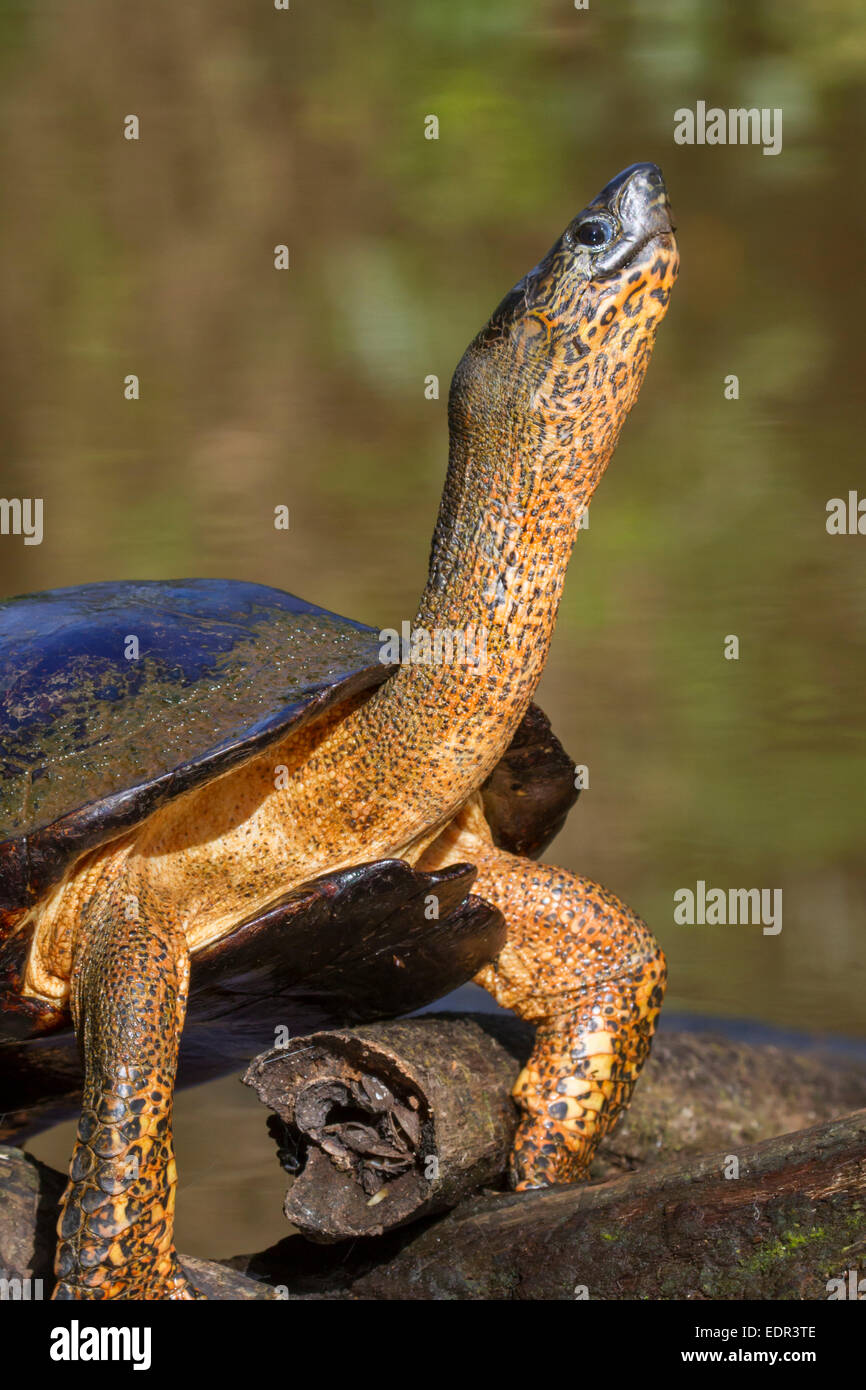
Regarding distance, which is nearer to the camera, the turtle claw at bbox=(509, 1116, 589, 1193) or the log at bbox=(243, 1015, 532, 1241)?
the log at bbox=(243, 1015, 532, 1241)

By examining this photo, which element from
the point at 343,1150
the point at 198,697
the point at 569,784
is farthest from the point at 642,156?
the point at 343,1150

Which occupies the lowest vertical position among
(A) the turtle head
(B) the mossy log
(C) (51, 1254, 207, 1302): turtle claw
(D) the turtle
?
(C) (51, 1254, 207, 1302): turtle claw

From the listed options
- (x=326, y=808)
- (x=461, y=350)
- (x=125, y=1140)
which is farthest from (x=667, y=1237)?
(x=461, y=350)

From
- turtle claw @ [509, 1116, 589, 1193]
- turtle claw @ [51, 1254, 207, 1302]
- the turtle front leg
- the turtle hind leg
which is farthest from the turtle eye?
turtle claw @ [51, 1254, 207, 1302]

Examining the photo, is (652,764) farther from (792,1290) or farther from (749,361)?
(792,1290)

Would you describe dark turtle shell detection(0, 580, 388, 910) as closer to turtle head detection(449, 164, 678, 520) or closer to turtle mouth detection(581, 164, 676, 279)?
turtle head detection(449, 164, 678, 520)

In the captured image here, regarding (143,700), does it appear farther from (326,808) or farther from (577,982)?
(577,982)

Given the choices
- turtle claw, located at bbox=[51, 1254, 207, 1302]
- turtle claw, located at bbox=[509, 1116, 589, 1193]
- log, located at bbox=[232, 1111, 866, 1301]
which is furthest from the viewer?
turtle claw, located at bbox=[509, 1116, 589, 1193]
